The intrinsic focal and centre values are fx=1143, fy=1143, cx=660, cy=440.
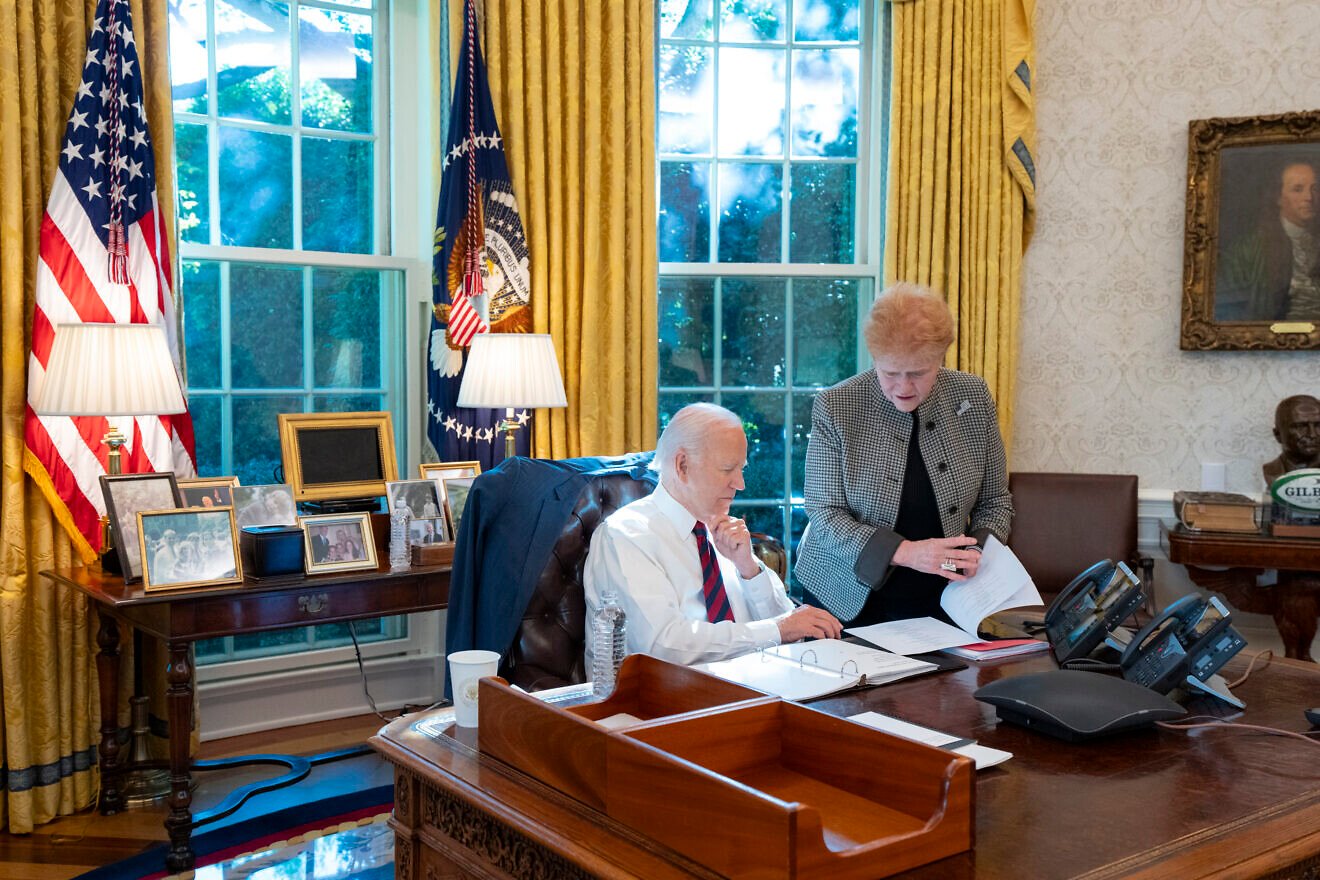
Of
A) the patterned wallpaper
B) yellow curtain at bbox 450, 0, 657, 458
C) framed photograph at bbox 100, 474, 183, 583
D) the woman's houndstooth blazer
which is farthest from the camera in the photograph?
the patterned wallpaper

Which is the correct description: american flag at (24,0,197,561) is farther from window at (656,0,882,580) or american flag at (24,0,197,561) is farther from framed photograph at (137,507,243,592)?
window at (656,0,882,580)

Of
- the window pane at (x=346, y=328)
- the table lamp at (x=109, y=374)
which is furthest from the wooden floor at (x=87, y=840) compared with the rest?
the window pane at (x=346, y=328)

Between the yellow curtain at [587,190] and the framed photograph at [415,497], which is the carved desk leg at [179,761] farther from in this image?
the yellow curtain at [587,190]

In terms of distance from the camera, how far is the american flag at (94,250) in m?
3.27

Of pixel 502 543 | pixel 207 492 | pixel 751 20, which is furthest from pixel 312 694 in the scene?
pixel 751 20

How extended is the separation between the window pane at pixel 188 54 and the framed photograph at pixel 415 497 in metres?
1.51

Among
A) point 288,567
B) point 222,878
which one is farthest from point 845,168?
point 222,878

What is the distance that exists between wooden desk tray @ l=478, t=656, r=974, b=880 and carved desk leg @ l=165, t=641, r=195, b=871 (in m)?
1.81

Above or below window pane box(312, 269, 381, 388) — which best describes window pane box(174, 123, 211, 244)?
above

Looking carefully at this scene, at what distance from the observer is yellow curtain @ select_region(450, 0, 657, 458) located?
4078 mm

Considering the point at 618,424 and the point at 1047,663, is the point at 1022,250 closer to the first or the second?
the point at 618,424

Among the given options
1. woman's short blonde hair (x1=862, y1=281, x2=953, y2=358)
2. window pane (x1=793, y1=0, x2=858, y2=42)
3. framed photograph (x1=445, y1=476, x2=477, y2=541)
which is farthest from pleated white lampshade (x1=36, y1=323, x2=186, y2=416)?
window pane (x1=793, y1=0, x2=858, y2=42)

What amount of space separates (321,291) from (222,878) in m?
2.06

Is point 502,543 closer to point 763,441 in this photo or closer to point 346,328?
point 346,328
